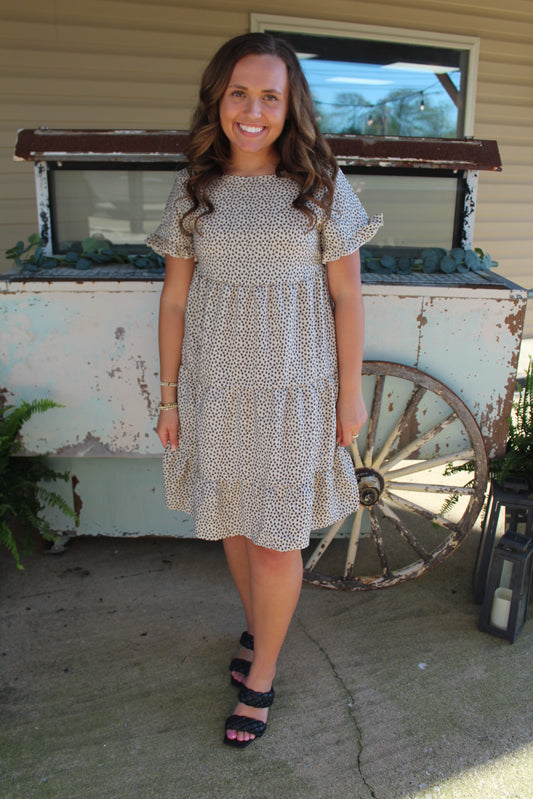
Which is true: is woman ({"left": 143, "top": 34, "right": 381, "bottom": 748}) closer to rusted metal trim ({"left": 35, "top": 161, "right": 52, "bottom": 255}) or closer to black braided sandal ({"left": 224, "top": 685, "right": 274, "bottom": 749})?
black braided sandal ({"left": 224, "top": 685, "right": 274, "bottom": 749})

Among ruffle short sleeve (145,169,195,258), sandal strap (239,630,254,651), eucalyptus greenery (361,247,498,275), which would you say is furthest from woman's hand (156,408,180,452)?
eucalyptus greenery (361,247,498,275)

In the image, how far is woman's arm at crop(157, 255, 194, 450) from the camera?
6.13 feet

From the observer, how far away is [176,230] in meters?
1.78

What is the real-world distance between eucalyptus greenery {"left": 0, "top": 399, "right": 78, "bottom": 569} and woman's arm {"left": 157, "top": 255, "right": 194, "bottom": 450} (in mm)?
580

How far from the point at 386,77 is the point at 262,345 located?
164 inches

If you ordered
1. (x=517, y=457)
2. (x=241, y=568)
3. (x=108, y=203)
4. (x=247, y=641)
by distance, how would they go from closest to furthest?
(x=241, y=568) < (x=247, y=641) < (x=517, y=457) < (x=108, y=203)

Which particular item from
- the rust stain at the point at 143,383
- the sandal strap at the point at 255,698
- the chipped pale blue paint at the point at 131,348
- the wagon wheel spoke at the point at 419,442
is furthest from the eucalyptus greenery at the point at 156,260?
A: the sandal strap at the point at 255,698

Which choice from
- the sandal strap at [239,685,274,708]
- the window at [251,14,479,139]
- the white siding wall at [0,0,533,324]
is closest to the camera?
the sandal strap at [239,685,274,708]

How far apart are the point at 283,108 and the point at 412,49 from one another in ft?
13.3

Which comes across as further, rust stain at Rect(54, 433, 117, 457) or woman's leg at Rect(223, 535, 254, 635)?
rust stain at Rect(54, 433, 117, 457)

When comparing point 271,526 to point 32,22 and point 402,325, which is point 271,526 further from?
point 32,22

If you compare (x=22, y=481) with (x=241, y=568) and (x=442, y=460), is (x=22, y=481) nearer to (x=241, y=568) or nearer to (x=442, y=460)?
(x=241, y=568)

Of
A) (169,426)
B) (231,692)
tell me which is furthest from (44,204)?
(231,692)

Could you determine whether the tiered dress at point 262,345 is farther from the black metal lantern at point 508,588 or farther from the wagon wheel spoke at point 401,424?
the black metal lantern at point 508,588
